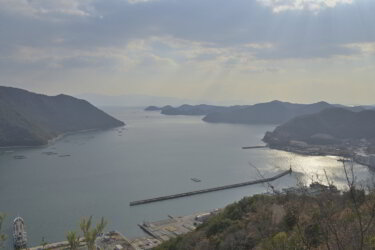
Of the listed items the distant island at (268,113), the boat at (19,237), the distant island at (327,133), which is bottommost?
the boat at (19,237)

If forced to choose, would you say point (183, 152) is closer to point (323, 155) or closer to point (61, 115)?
point (323, 155)

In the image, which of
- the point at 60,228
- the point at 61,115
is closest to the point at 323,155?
the point at 60,228

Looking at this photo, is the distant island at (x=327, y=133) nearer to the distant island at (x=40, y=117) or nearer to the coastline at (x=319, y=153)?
the coastline at (x=319, y=153)

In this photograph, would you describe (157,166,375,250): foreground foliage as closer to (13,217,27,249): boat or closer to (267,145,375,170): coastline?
(13,217,27,249): boat

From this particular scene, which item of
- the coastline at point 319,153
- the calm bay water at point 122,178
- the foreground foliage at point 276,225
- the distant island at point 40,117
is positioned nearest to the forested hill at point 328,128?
the coastline at point 319,153

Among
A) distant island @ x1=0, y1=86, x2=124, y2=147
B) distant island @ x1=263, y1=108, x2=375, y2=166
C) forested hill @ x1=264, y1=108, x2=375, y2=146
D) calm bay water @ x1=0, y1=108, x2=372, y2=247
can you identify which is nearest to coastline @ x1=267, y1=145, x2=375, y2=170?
distant island @ x1=263, y1=108, x2=375, y2=166
